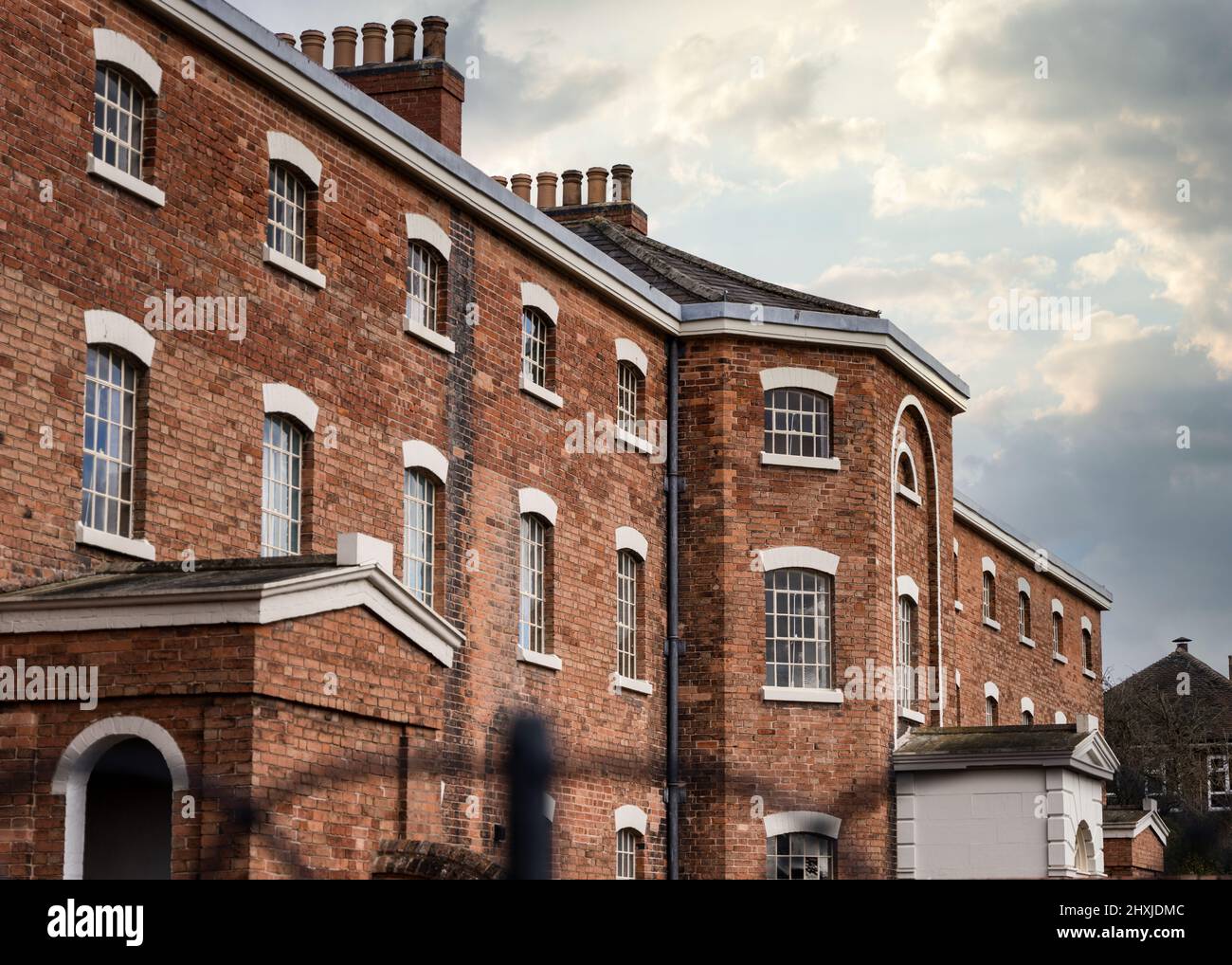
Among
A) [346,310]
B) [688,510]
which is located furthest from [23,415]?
[688,510]

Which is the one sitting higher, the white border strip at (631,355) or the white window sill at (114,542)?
the white border strip at (631,355)

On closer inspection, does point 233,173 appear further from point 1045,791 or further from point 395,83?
point 1045,791

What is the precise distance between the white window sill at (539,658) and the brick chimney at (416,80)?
6955 millimetres

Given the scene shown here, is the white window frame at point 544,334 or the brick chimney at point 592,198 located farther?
the brick chimney at point 592,198

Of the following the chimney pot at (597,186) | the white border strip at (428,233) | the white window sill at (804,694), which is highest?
the chimney pot at (597,186)

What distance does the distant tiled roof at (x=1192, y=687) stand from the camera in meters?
63.4

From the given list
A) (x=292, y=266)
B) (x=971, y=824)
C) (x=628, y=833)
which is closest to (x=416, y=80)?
(x=292, y=266)

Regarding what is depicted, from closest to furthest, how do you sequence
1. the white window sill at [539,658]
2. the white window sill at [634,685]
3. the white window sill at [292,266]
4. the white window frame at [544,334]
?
1. the white window sill at [292,266]
2. the white window sill at [539,658]
3. the white window frame at [544,334]
4. the white window sill at [634,685]

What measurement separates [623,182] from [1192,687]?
43.1m

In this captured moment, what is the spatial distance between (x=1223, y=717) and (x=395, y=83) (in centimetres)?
4894

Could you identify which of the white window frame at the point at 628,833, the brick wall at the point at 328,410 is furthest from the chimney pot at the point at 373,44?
the white window frame at the point at 628,833

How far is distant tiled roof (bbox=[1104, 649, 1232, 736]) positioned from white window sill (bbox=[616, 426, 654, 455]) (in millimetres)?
39173

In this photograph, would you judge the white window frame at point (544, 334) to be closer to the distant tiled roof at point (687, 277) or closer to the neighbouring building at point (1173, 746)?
the distant tiled roof at point (687, 277)

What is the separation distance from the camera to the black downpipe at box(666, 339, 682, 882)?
2536 cm
